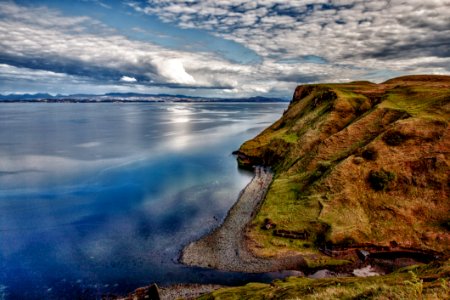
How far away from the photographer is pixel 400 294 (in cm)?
1889

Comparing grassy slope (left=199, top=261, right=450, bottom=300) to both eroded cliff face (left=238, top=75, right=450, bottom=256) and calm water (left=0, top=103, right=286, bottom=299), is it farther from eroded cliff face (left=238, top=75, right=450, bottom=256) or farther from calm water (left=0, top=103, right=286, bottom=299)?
eroded cliff face (left=238, top=75, right=450, bottom=256)

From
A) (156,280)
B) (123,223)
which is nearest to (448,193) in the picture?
(156,280)

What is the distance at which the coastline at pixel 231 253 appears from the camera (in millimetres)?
44375

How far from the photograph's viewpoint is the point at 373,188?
56.3m

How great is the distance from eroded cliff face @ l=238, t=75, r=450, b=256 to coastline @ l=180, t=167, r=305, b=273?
1.93 metres

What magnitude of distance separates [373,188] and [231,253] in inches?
1155

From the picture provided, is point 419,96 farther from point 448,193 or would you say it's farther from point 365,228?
point 365,228

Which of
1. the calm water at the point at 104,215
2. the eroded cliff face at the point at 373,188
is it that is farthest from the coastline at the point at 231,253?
the eroded cliff face at the point at 373,188

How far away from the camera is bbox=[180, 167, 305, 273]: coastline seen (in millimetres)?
44375

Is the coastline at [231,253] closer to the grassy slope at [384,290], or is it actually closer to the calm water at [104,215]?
the calm water at [104,215]

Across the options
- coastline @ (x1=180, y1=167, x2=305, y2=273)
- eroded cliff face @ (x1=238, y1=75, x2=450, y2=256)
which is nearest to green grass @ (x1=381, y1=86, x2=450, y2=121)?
eroded cliff face @ (x1=238, y1=75, x2=450, y2=256)

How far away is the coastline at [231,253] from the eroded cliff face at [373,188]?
6.34 ft

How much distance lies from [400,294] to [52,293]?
39.3 meters

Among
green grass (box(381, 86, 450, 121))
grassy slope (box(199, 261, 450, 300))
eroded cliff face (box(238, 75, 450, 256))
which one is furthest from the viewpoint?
green grass (box(381, 86, 450, 121))
